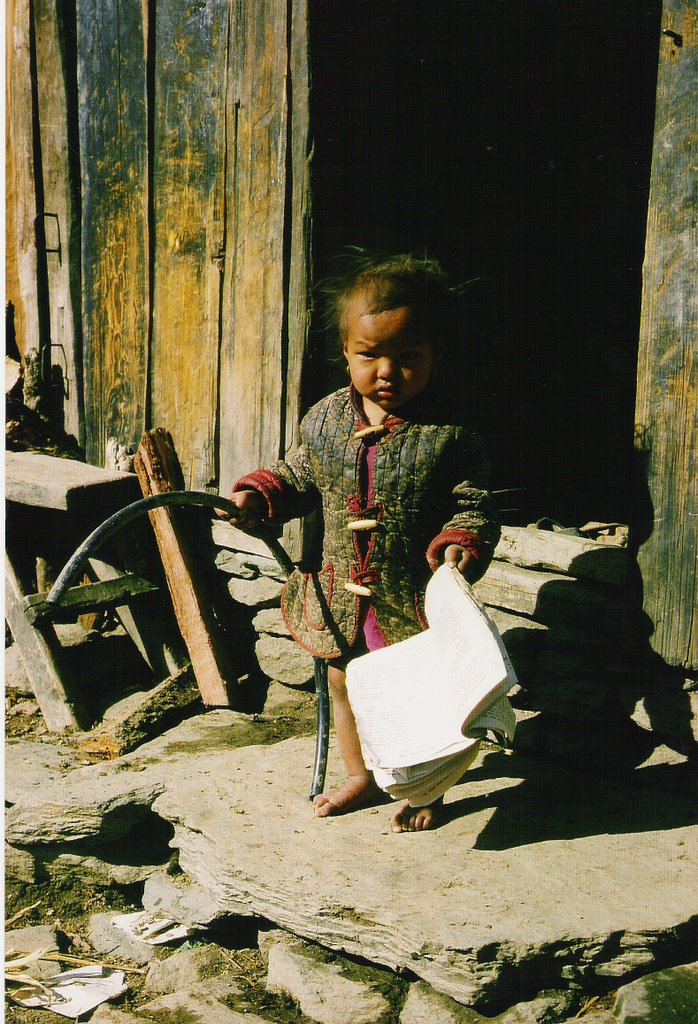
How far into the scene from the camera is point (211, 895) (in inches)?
105

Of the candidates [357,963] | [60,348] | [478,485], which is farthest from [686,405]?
[60,348]

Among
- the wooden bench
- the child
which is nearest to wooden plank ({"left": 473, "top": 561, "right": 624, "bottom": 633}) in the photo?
the child

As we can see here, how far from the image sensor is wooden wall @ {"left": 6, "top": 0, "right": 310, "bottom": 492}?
338 cm

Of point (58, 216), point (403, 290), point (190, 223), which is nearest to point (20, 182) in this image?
point (58, 216)

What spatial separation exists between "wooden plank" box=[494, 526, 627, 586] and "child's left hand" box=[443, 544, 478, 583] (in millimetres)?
653

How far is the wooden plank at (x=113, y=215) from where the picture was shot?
3.82m

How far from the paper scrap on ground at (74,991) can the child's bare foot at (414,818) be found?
0.83 meters

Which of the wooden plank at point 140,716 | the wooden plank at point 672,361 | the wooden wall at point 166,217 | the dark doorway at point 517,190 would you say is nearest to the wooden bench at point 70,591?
the wooden plank at point 140,716

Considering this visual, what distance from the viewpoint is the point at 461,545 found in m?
2.44

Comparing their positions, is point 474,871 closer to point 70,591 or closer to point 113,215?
point 70,591

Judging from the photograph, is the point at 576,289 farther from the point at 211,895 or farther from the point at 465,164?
the point at 211,895

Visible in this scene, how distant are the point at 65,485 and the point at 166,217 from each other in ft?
3.66

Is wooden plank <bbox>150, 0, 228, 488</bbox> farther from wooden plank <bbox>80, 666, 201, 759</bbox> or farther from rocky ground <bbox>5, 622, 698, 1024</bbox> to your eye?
rocky ground <bbox>5, 622, 698, 1024</bbox>

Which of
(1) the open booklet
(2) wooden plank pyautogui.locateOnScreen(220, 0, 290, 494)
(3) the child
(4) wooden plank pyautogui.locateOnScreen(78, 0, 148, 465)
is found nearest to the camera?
(1) the open booklet
